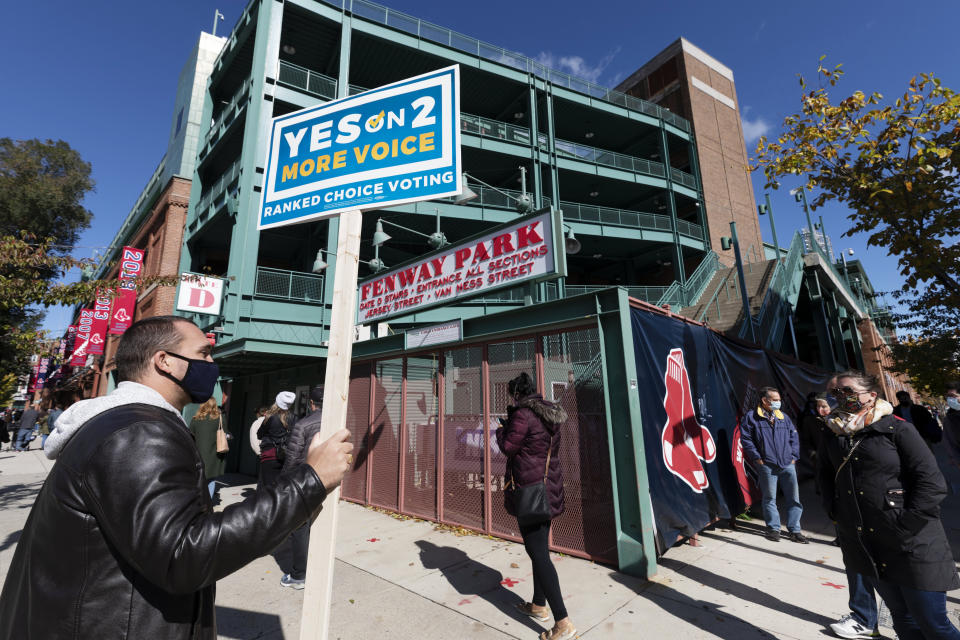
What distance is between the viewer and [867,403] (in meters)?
3.09

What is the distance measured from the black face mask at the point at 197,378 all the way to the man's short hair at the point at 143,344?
0.16 ft

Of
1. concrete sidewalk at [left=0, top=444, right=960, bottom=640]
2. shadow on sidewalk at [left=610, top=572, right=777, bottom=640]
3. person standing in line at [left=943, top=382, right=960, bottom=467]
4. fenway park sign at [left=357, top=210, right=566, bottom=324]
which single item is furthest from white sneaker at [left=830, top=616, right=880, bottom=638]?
fenway park sign at [left=357, top=210, right=566, bottom=324]

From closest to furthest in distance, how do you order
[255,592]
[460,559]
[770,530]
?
1. [255,592]
2. [460,559]
3. [770,530]

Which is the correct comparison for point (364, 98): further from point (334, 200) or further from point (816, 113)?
point (816, 113)

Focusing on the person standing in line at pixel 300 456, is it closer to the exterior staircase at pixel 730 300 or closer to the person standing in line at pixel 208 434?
the person standing in line at pixel 208 434

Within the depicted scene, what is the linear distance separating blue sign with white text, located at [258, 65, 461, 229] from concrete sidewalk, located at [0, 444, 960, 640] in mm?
3512

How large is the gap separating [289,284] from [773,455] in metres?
13.4

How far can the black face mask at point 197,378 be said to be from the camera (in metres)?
1.67

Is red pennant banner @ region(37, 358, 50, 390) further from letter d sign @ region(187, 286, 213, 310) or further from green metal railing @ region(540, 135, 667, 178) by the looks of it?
green metal railing @ region(540, 135, 667, 178)

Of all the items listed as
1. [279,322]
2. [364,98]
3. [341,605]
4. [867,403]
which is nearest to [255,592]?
[341,605]

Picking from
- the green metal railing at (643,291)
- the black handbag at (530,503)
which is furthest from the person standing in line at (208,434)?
the green metal railing at (643,291)

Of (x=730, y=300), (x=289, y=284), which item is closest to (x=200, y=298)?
(x=289, y=284)

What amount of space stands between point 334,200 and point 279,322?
12.7 meters

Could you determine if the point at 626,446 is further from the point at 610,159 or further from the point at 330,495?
the point at 610,159
